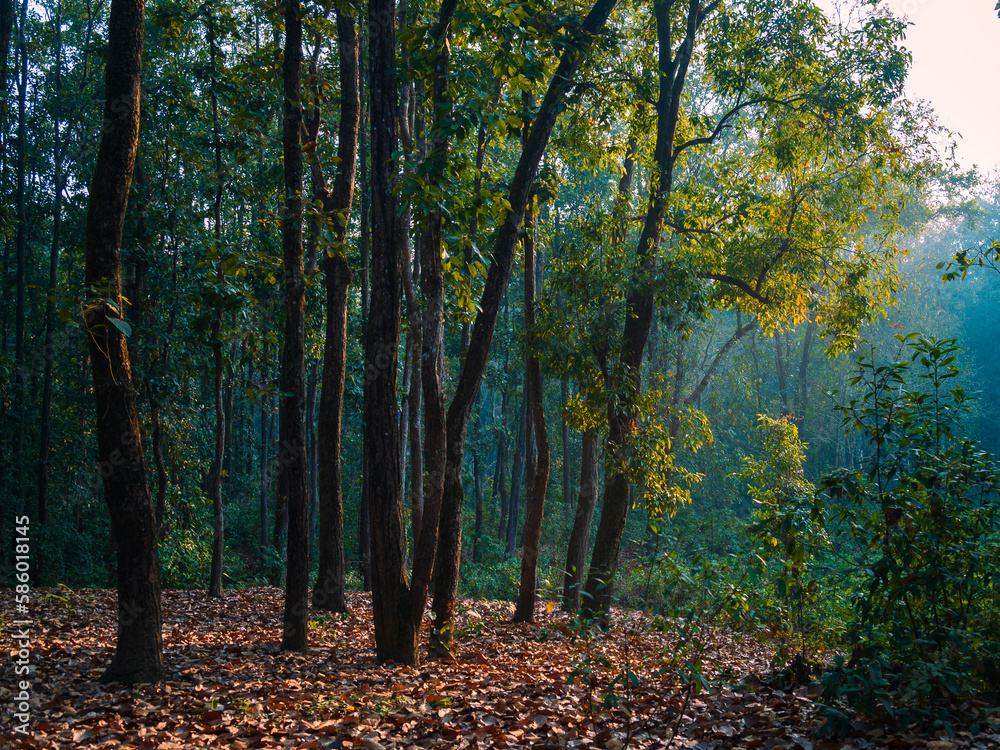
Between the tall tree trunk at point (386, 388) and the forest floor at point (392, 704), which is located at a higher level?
the tall tree trunk at point (386, 388)

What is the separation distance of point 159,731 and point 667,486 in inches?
282

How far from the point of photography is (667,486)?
9359 millimetres

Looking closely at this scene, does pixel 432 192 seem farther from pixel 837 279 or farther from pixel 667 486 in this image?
pixel 837 279

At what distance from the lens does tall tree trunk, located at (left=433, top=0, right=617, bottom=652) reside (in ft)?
22.4

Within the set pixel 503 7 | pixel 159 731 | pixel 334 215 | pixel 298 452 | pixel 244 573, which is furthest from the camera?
pixel 244 573

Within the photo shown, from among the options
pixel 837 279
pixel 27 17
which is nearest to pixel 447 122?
pixel 837 279

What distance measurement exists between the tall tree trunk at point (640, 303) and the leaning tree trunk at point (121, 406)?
5788mm

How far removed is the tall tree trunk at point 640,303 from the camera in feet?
29.9

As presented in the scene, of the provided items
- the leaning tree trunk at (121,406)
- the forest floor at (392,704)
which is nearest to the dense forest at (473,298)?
the leaning tree trunk at (121,406)

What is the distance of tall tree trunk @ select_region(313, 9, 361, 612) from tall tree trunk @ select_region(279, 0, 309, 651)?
1.49 metres

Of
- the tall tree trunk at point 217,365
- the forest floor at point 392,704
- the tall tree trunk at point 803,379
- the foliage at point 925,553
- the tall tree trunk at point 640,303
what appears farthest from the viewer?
the tall tree trunk at point 803,379

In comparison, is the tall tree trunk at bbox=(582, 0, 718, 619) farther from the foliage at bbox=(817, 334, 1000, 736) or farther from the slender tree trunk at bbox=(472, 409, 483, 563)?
the slender tree trunk at bbox=(472, 409, 483, 563)

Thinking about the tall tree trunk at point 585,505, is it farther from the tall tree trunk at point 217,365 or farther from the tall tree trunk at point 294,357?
the tall tree trunk at point 217,365

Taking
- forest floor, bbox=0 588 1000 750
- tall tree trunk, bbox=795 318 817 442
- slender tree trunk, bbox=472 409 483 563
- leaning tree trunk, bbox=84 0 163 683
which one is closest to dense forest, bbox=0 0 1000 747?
leaning tree trunk, bbox=84 0 163 683
